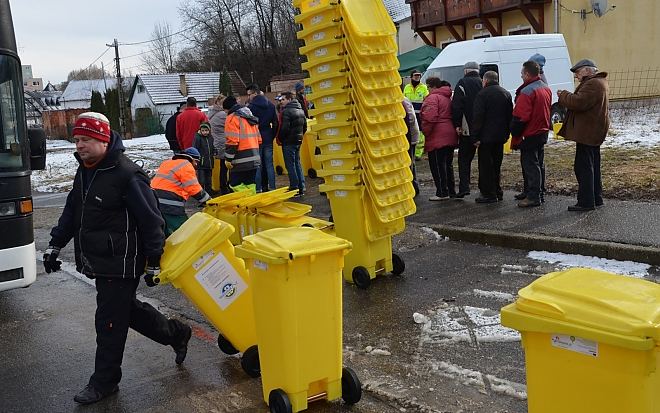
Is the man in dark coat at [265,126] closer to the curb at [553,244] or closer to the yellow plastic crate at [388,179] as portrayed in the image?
the curb at [553,244]

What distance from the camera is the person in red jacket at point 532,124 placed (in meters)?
8.59

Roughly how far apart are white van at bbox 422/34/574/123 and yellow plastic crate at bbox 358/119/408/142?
1126 centimetres

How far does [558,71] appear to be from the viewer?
18.2 meters

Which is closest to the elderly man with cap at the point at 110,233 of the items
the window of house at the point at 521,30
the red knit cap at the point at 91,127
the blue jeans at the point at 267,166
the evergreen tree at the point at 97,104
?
the red knit cap at the point at 91,127

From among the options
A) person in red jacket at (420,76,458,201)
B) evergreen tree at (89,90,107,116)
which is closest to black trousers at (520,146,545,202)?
person in red jacket at (420,76,458,201)

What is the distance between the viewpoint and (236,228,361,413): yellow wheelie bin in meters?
3.71

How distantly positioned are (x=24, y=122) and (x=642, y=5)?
21.6m

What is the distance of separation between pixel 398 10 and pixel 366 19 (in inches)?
1383

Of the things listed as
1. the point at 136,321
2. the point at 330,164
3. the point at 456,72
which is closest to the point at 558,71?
the point at 456,72

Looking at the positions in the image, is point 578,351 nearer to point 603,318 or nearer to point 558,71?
point 603,318

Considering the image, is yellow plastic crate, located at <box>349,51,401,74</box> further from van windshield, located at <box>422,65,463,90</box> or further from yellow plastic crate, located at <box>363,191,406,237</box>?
van windshield, located at <box>422,65,463,90</box>

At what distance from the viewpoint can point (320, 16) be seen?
20.3 ft

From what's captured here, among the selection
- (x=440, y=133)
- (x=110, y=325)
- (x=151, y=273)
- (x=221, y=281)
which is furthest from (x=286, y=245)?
(x=440, y=133)

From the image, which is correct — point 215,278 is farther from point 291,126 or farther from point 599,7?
point 599,7
